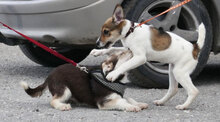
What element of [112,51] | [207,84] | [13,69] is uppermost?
[112,51]

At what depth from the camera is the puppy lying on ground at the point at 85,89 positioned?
468 centimetres

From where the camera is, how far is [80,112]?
4.62 meters

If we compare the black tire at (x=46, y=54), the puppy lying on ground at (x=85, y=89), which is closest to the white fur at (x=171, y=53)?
the puppy lying on ground at (x=85, y=89)

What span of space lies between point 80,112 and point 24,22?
5.89 ft

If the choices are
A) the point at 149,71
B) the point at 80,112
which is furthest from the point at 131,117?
the point at 149,71

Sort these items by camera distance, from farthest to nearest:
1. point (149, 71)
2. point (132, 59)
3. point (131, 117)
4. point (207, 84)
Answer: point (207, 84), point (149, 71), point (132, 59), point (131, 117)

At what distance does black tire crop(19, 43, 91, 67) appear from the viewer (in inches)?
288

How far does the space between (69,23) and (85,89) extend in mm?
1162

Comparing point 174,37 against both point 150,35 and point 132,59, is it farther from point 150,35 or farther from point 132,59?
point 132,59

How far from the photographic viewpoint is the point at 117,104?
4.64m

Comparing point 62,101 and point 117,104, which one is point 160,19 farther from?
point 62,101

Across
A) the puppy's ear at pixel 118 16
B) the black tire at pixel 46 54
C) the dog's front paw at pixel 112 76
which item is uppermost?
the puppy's ear at pixel 118 16

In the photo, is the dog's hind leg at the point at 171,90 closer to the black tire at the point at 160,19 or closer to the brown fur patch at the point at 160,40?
the brown fur patch at the point at 160,40

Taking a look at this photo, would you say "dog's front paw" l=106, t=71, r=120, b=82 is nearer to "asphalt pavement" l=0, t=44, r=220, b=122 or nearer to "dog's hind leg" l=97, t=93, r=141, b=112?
"dog's hind leg" l=97, t=93, r=141, b=112
